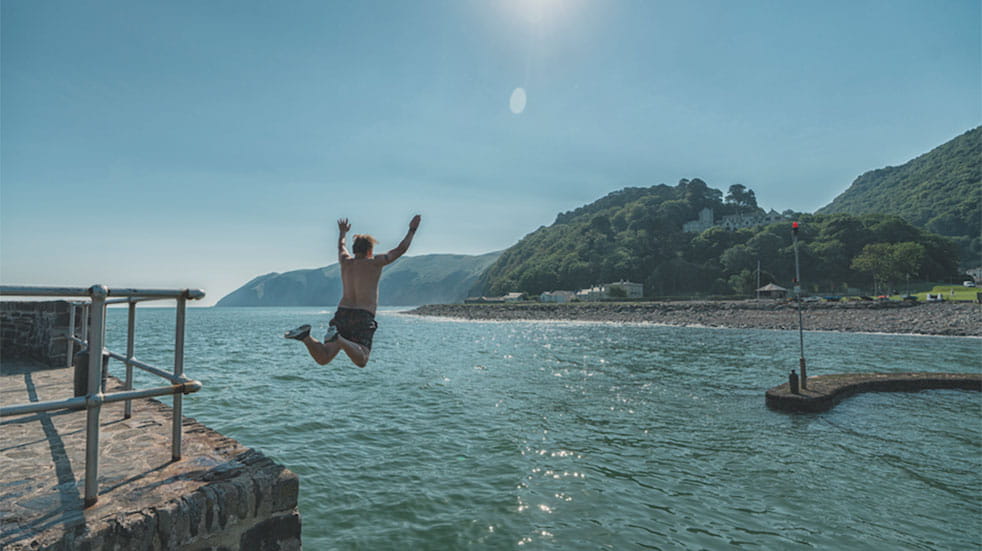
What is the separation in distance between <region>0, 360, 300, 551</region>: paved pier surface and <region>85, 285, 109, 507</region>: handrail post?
0.59ft

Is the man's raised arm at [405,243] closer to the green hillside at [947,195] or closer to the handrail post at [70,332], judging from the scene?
the handrail post at [70,332]

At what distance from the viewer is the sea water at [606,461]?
6.08 meters

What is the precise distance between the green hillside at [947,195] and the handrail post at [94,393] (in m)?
185

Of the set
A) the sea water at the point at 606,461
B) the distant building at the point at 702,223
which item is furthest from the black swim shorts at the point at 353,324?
the distant building at the point at 702,223

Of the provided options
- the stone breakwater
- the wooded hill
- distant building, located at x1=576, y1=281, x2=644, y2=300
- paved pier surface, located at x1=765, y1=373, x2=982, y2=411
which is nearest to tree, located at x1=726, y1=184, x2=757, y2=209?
the wooded hill

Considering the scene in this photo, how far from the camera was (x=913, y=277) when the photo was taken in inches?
3659

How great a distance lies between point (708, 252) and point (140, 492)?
146 m

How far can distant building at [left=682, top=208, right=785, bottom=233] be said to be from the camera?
15912 centimetres

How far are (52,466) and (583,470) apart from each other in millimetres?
7374

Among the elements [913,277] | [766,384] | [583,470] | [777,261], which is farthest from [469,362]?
[777,261]

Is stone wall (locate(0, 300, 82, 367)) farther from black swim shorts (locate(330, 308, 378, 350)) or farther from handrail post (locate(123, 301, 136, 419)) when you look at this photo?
black swim shorts (locate(330, 308, 378, 350))

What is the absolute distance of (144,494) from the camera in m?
3.21

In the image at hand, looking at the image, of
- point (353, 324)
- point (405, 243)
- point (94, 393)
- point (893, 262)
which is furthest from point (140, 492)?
point (893, 262)

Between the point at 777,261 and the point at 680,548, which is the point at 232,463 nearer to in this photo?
the point at 680,548
